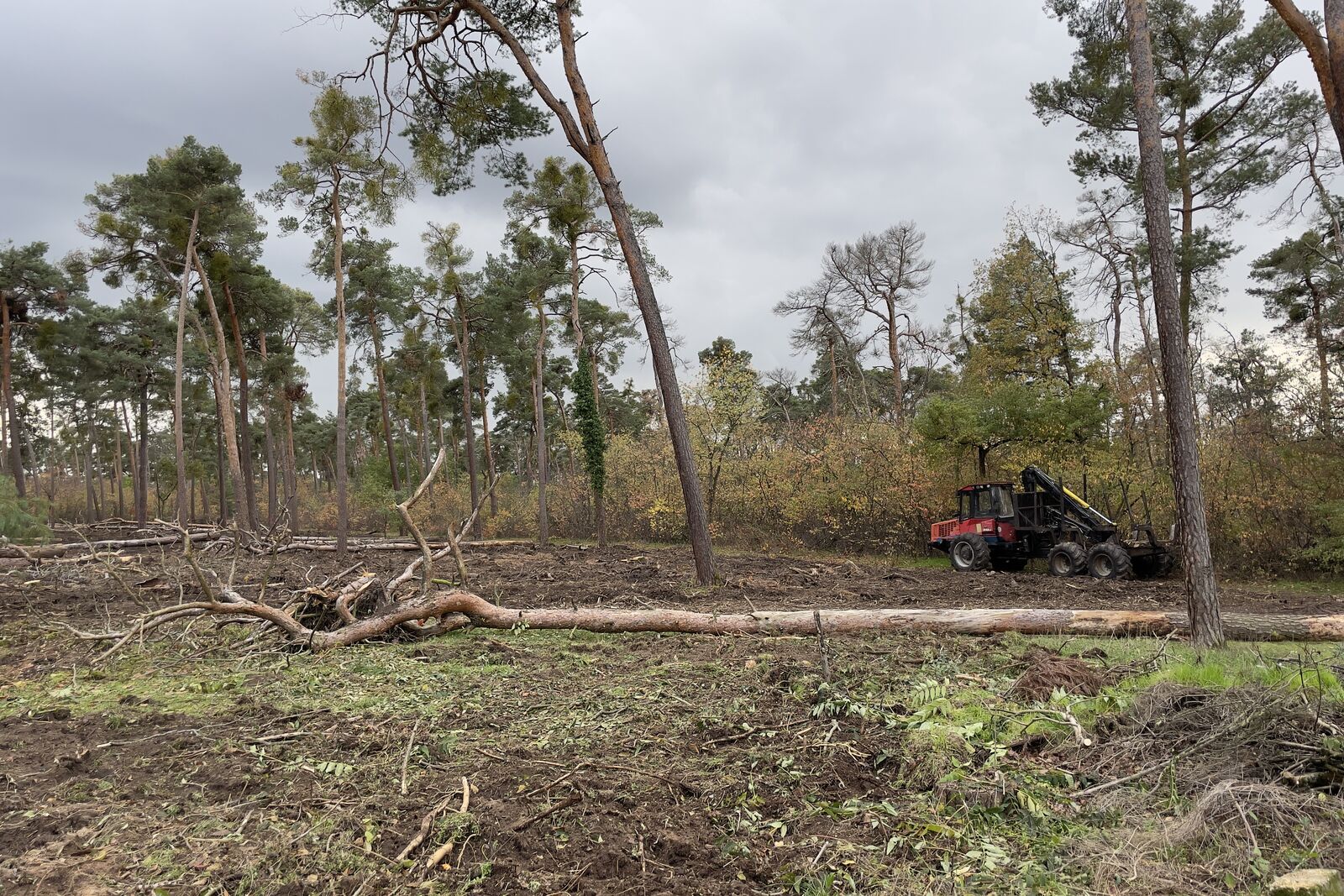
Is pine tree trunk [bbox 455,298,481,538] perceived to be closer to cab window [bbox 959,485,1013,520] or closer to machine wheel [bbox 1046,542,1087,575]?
cab window [bbox 959,485,1013,520]

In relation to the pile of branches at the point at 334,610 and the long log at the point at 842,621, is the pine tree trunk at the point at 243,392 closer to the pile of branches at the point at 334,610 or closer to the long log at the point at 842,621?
the pile of branches at the point at 334,610

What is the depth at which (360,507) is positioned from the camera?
137 ft

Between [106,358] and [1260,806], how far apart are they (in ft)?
124

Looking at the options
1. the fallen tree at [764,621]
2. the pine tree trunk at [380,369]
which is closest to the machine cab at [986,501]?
the fallen tree at [764,621]

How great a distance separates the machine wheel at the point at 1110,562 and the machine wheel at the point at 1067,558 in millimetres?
150

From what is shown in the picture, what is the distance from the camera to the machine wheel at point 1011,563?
15.5m

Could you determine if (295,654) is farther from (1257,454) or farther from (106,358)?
(106,358)

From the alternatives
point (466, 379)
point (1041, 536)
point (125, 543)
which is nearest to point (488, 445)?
point (466, 379)

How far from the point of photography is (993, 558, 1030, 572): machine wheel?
50.9 feet

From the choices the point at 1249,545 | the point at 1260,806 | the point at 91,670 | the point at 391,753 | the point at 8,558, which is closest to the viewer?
the point at 1260,806

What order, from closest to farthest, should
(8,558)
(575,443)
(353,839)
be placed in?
(353,839), (8,558), (575,443)

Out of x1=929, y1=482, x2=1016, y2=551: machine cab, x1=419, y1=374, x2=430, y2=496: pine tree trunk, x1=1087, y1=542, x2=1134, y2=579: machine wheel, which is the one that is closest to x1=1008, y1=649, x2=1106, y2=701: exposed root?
x1=1087, y1=542, x2=1134, y2=579: machine wheel

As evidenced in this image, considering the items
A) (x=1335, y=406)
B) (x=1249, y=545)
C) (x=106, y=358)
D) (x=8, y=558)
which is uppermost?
(x=106, y=358)

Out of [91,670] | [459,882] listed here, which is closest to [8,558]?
[91,670]
